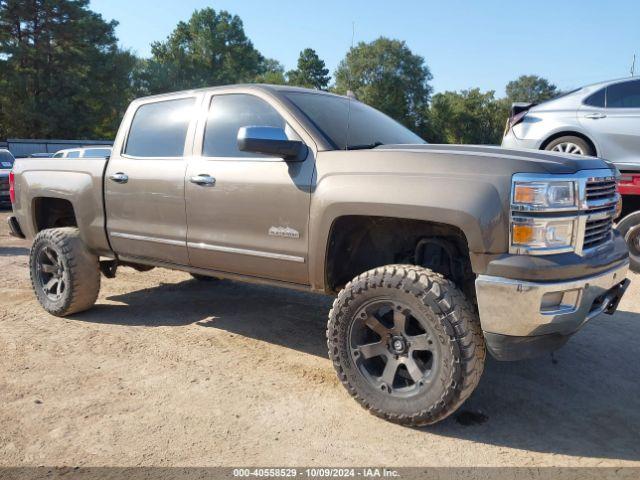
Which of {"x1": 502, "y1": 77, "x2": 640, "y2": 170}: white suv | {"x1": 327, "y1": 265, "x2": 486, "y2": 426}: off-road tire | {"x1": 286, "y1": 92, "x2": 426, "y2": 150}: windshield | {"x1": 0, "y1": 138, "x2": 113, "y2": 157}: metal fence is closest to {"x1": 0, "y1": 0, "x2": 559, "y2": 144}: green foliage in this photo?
{"x1": 502, "y1": 77, "x2": 640, "y2": 170}: white suv

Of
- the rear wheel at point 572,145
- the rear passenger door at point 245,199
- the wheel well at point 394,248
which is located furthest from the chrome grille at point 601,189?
the rear wheel at point 572,145

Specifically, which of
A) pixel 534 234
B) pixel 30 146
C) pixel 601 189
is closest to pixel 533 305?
pixel 534 234

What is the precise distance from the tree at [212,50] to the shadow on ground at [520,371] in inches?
2118

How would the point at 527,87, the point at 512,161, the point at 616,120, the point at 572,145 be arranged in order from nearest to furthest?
the point at 512,161 < the point at 616,120 < the point at 572,145 < the point at 527,87

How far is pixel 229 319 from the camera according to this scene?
4.91 m

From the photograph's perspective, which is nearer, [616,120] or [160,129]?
[160,129]

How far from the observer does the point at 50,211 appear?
5.39 meters

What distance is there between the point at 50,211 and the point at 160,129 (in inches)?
71.1

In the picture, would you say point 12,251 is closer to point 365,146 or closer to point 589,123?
point 365,146

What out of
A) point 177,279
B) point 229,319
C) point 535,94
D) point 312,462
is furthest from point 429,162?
point 535,94

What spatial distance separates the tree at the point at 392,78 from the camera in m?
62.7

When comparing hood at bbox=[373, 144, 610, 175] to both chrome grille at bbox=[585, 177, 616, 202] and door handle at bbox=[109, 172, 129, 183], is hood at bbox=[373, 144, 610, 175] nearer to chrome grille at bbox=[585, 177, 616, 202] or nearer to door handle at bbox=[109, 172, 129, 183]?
chrome grille at bbox=[585, 177, 616, 202]

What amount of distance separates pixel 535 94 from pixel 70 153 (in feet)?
292

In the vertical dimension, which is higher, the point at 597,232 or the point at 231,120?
the point at 231,120
